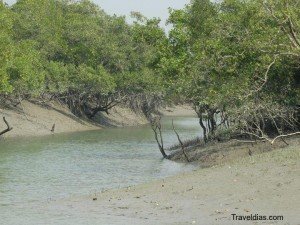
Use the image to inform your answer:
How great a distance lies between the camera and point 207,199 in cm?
1708

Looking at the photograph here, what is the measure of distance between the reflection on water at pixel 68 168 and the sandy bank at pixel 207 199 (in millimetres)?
2298

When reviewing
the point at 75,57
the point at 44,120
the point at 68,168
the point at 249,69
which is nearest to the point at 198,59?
the point at 249,69

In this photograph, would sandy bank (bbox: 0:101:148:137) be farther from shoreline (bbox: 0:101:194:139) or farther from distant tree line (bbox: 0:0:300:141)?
distant tree line (bbox: 0:0:300:141)

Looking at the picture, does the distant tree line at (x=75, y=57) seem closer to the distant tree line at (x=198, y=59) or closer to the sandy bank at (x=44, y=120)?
the distant tree line at (x=198, y=59)

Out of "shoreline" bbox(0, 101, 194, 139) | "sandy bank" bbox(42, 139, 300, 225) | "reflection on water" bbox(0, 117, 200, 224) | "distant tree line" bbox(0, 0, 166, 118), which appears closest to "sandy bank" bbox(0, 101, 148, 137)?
"shoreline" bbox(0, 101, 194, 139)

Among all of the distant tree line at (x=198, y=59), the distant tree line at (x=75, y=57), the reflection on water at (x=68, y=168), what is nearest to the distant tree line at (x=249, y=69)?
the distant tree line at (x=198, y=59)

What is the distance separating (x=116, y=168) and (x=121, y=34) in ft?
146

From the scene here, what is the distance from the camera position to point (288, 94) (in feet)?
96.7

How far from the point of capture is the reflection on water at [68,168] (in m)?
22.4

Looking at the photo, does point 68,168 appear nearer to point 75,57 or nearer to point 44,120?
point 44,120

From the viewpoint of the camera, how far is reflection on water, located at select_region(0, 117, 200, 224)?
22.4m

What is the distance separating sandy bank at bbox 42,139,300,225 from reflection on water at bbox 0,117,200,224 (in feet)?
7.54

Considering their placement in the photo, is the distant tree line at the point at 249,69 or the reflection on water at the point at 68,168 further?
the distant tree line at the point at 249,69

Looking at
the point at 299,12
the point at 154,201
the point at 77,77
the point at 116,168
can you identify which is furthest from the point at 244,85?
the point at 77,77
